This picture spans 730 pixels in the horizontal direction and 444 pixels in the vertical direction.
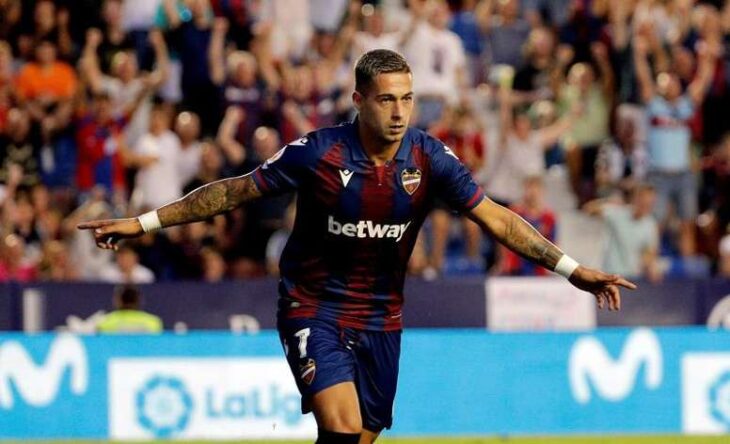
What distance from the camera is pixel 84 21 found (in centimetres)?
1825

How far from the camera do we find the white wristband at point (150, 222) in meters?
8.09

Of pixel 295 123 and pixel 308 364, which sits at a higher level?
pixel 295 123

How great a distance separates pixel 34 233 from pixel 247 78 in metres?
2.77

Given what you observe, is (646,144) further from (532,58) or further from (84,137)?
(84,137)

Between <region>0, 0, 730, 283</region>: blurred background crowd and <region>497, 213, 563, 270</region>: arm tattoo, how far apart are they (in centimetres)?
860

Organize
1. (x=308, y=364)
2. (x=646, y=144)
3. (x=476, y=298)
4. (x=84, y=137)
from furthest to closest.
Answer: (x=646, y=144) < (x=84, y=137) < (x=476, y=298) < (x=308, y=364)

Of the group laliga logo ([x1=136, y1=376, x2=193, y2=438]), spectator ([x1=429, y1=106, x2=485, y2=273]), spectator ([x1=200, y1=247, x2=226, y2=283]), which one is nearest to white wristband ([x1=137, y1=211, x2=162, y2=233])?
laliga logo ([x1=136, y1=376, x2=193, y2=438])

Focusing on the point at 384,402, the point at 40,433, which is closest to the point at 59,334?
the point at 40,433

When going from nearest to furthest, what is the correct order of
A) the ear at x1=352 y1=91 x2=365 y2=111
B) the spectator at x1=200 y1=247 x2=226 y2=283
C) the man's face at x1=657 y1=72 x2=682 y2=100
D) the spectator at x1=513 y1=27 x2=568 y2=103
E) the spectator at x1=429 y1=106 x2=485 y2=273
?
the ear at x1=352 y1=91 x2=365 y2=111
the spectator at x1=200 y1=247 x2=226 y2=283
the spectator at x1=429 y1=106 x2=485 y2=273
the man's face at x1=657 y1=72 x2=682 y2=100
the spectator at x1=513 y1=27 x2=568 y2=103

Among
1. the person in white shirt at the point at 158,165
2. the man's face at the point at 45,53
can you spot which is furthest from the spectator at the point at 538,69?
the man's face at the point at 45,53

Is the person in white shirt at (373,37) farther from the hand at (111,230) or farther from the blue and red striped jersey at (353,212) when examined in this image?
the hand at (111,230)

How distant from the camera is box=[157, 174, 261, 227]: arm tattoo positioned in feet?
26.6

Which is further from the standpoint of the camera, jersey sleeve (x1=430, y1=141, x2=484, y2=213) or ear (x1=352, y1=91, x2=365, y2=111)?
jersey sleeve (x1=430, y1=141, x2=484, y2=213)

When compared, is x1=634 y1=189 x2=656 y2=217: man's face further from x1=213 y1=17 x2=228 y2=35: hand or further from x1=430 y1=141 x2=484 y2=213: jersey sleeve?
x1=430 y1=141 x2=484 y2=213: jersey sleeve
